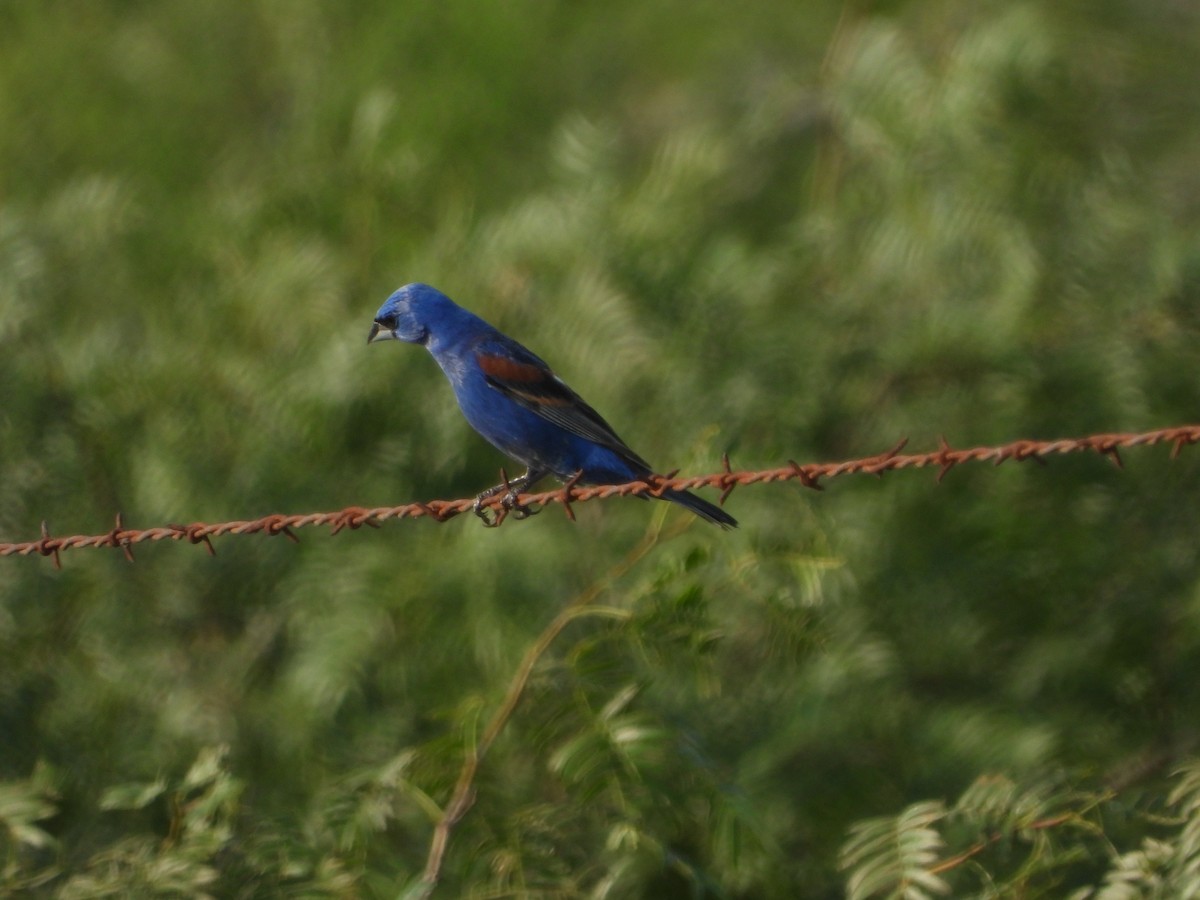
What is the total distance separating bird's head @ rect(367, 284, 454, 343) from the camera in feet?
20.4

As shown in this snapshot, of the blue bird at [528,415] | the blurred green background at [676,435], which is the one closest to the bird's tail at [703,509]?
the blue bird at [528,415]

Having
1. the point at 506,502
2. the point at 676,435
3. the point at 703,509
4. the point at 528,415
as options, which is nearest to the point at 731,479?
the point at 703,509

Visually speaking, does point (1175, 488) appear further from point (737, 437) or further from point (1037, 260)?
point (737, 437)

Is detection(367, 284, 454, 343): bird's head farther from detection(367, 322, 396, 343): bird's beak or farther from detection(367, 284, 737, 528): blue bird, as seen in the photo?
detection(367, 284, 737, 528): blue bird

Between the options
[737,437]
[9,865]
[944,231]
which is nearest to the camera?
[9,865]

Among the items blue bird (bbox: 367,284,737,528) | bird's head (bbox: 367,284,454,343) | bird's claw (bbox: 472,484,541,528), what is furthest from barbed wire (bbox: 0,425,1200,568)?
bird's head (bbox: 367,284,454,343)

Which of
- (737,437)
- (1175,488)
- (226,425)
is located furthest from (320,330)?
(1175,488)

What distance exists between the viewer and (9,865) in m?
5.02

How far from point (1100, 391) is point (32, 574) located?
5.17 m

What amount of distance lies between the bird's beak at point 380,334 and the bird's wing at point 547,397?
1.49ft

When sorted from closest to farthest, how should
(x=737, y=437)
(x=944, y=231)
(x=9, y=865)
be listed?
(x=9, y=865)
(x=737, y=437)
(x=944, y=231)

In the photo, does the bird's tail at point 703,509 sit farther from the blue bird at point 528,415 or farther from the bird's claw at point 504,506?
the blue bird at point 528,415

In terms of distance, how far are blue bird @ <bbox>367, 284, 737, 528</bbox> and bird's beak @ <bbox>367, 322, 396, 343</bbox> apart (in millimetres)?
241

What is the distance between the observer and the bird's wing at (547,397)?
5.74 m
